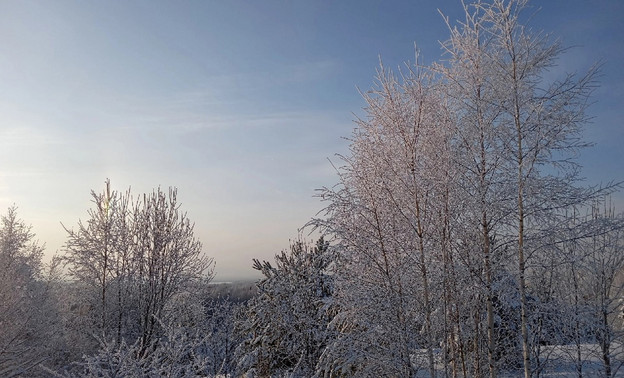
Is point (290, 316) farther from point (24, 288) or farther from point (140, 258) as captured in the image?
point (24, 288)

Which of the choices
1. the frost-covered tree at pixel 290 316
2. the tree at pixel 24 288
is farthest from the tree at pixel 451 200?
the tree at pixel 24 288

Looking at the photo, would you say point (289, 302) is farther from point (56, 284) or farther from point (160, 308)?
point (56, 284)

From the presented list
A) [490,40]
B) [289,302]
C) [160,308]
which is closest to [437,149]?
[490,40]

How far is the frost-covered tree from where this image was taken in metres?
13.1

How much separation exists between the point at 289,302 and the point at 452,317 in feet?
21.1

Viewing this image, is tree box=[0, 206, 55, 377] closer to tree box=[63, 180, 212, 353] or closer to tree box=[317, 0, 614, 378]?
tree box=[63, 180, 212, 353]

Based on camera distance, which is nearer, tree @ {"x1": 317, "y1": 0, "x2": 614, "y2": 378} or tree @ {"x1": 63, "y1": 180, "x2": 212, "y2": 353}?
tree @ {"x1": 317, "y1": 0, "x2": 614, "y2": 378}

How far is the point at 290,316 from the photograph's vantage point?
45.9 ft

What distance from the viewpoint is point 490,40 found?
8117mm

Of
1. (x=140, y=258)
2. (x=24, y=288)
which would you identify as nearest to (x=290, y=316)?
(x=140, y=258)

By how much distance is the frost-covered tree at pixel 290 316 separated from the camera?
1310 centimetres

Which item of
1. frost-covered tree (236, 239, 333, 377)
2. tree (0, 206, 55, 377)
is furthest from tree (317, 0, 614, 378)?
tree (0, 206, 55, 377)

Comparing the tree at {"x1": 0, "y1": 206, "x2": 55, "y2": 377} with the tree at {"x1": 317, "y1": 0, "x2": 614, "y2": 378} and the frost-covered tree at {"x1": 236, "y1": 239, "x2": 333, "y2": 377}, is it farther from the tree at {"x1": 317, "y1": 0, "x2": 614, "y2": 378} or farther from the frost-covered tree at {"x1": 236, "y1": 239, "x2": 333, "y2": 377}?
the tree at {"x1": 317, "y1": 0, "x2": 614, "y2": 378}

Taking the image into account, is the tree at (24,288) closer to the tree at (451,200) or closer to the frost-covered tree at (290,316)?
the frost-covered tree at (290,316)
